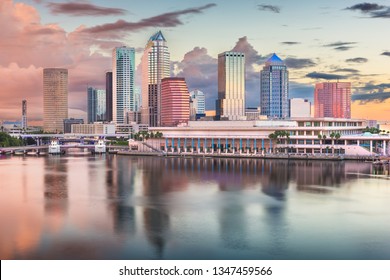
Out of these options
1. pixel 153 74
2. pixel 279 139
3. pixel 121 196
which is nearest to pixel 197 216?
pixel 121 196

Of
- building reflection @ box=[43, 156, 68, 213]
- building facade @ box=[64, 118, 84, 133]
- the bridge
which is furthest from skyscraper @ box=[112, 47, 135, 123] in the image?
building reflection @ box=[43, 156, 68, 213]

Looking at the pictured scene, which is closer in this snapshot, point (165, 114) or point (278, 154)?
point (278, 154)

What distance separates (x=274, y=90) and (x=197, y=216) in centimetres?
8758

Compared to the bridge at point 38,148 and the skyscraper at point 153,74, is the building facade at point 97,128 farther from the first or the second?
the bridge at point 38,148

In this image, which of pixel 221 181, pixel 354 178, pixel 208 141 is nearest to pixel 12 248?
pixel 221 181

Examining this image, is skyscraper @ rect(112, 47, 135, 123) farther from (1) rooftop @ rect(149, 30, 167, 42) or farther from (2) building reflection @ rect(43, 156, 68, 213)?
(2) building reflection @ rect(43, 156, 68, 213)

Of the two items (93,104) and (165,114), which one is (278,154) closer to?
(165,114)

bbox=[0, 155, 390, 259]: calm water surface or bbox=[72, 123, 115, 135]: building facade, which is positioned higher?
bbox=[72, 123, 115, 135]: building facade

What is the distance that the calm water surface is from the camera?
12.4m

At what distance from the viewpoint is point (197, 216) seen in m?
16.4

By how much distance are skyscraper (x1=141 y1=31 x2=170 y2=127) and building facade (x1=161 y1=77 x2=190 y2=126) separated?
48.3ft

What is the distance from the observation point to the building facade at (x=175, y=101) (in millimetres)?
85438
